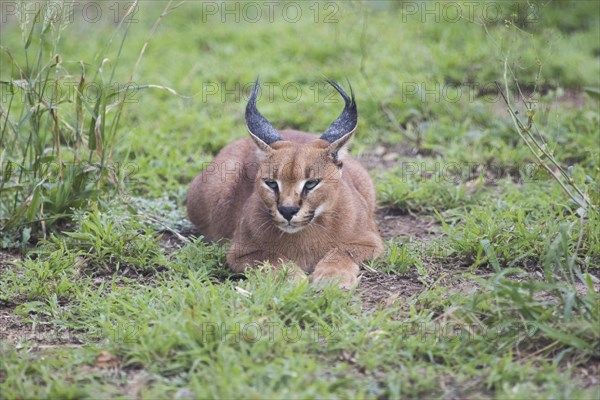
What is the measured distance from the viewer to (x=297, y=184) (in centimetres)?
571

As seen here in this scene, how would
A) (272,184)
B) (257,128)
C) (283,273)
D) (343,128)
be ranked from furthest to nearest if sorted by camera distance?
(257,128) → (343,128) → (272,184) → (283,273)

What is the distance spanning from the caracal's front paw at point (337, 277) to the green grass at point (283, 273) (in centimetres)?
14

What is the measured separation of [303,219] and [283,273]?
0.44 metres

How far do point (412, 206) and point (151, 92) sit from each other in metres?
3.84

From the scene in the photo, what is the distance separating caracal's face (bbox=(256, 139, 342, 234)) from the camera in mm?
5688

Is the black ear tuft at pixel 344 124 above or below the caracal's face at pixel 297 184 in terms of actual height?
above

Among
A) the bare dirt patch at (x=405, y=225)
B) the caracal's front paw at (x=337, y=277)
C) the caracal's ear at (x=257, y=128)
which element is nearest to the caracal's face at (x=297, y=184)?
the caracal's ear at (x=257, y=128)

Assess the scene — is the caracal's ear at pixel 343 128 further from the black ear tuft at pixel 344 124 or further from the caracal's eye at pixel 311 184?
the caracal's eye at pixel 311 184

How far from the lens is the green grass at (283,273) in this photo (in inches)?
178

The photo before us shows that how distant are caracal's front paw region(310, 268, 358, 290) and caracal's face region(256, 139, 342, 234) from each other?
1.10ft

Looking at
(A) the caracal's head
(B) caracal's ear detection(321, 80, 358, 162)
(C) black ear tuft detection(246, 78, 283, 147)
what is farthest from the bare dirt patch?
(C) black ear tuft detection(246, 78, 283, 147)

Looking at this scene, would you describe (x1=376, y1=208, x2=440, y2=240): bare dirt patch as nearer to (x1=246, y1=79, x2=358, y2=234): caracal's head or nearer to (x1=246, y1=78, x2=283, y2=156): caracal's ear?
(x1=246, y1=79, x2=358, y2=234): caracal's head

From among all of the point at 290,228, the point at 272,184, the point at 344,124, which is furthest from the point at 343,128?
the point at 290,228

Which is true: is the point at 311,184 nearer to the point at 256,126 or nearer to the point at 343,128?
the point at 343,128
